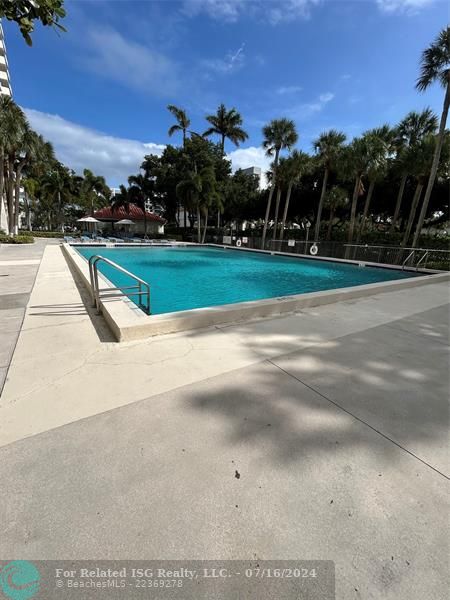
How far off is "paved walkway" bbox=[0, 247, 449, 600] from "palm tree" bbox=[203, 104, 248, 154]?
38.4 meters

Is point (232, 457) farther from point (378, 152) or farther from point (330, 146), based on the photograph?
point (330, 146)

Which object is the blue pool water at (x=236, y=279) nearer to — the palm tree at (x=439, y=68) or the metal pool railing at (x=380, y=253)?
the metal pool railing at (x=380, y=253)

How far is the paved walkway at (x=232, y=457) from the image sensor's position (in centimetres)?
136

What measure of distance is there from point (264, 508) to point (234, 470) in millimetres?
292

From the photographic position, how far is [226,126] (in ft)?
A: 116

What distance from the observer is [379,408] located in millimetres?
2443

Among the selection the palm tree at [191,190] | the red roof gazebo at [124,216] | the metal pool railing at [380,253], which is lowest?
the metal pool railing at [380,253]

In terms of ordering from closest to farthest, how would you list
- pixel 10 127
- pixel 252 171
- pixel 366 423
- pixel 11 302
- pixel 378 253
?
1. pixel 366 423
2. pixel 11 302
3. pixel 378 253
4. pixel 10 127
5. pixel 252 171

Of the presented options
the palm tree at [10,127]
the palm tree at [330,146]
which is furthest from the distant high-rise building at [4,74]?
the palm tree at [330,146]

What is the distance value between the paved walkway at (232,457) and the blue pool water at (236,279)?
4213 millimetres

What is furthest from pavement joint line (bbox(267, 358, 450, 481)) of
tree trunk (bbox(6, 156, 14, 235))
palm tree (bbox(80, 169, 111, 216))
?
palm tree (bbox(80, 169, 111, 216))

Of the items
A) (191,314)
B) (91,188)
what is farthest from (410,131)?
(91,188)

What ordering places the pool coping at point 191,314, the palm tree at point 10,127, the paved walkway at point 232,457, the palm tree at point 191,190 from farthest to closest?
the palm tree at point 191,190
the palm tree at point 10,127
the pool coping at point 191,314
the paved walkway at point 232,457

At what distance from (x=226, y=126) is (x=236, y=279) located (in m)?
31.7
